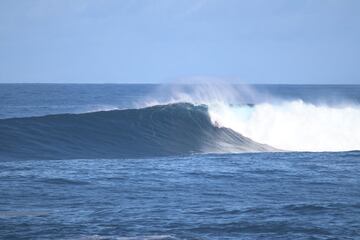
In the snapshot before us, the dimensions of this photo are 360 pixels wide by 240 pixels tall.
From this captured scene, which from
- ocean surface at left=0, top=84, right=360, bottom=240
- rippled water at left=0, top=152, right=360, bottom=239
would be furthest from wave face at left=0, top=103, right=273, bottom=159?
rippled water at left=0, top=152, right=360, bottom=239

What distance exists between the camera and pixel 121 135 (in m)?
27.8

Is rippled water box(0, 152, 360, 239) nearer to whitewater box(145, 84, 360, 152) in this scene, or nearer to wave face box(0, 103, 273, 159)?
wave face box(0, 103, 273, 159)

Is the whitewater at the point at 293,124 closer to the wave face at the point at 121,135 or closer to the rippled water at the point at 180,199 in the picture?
the wave face at the point at 121,135

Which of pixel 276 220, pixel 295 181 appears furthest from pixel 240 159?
pixel 276 220

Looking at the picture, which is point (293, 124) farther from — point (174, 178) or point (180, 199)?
point (180, 199)

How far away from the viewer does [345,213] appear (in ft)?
41.5

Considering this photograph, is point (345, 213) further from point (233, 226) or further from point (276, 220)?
point (233, 226)

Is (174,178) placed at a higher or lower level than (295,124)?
lower

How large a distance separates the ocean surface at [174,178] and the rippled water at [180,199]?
23 millimetres

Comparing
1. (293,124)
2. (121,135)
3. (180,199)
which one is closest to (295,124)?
(293,124)

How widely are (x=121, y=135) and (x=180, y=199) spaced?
45.9 ft

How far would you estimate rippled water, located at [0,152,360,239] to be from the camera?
1117 cm

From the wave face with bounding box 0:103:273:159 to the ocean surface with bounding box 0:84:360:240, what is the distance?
52mm

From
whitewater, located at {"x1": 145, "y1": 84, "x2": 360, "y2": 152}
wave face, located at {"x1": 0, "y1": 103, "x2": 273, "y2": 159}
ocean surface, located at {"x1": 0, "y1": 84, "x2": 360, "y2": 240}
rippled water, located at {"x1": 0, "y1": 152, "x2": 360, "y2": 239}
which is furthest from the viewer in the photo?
whitewater, located at {"x1": 145, "y1": 84, "x2": 360, "y2": 152}
